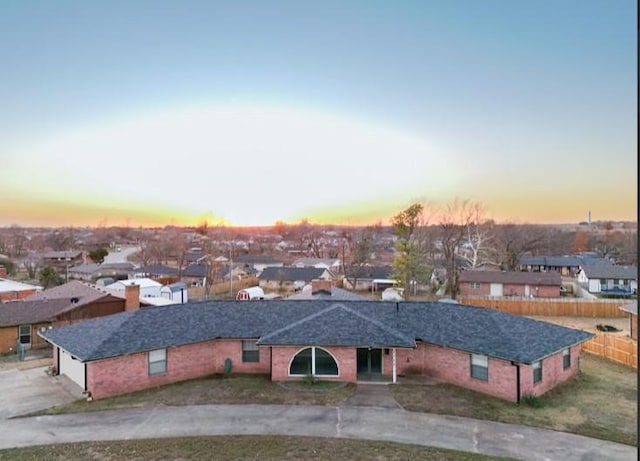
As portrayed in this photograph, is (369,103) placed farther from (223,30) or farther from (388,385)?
(388,385)

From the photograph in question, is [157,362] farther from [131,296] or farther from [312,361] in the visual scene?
[131,296]

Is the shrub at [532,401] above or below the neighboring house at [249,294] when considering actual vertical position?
below

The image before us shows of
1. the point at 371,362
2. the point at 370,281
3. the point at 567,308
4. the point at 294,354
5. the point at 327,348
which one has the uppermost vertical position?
the point at 327,348

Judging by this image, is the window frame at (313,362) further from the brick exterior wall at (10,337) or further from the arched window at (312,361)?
the brick exterior wall at (10,337)

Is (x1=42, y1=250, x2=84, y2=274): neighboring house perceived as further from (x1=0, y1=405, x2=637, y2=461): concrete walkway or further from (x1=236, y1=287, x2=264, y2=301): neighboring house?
(x1=0, y1=405, x2=637, y2=461): concrete walkway

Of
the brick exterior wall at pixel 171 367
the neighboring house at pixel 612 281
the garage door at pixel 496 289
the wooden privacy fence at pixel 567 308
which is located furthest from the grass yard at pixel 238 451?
the neighboring house at pixel 612 281

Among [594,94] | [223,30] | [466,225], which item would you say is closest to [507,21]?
[594,94]

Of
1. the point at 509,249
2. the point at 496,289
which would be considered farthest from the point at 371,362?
the point at 509,249
